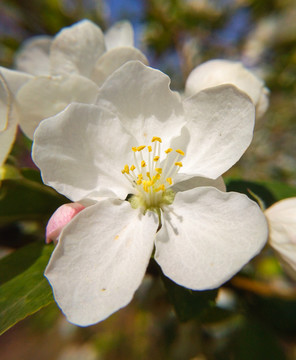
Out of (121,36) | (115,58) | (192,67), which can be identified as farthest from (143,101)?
(192,67)

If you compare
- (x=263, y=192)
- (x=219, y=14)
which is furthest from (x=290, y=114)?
(x=263, y=192)

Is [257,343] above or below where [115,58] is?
below

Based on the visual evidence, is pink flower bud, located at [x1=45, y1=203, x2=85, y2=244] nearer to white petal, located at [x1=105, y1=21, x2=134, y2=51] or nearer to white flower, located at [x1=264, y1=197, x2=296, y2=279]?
white flower, located at [x1=264, y1=197, x2=296, y2=279]

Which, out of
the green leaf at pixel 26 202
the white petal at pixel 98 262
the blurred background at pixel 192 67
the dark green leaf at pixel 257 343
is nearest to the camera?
the white petal at pixel 98 262

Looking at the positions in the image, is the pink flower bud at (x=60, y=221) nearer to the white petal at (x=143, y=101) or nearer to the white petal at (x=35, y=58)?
the white petal at (x=143, y=101)

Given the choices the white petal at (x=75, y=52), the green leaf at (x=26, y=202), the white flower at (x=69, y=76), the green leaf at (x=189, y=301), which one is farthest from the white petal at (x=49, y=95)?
the green leaf at (x=189, y=301)

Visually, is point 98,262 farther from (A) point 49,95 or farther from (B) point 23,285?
(A) point 49,95

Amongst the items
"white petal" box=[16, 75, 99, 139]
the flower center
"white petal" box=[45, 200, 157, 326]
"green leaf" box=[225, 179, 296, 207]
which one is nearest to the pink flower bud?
"white petal" box=[45, 200, 157, 326]
